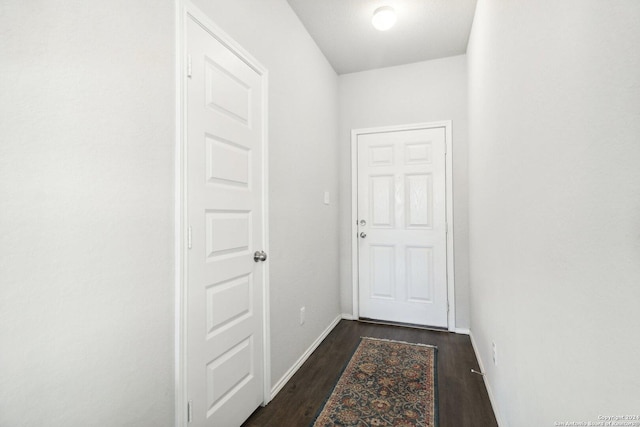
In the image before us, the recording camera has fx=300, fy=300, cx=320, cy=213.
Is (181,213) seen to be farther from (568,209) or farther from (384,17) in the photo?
(384,17)

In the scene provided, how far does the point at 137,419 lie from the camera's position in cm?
107

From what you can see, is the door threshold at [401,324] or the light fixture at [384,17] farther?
the door threshold at [401,324]

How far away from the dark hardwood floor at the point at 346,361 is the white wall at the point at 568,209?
0.94 feet

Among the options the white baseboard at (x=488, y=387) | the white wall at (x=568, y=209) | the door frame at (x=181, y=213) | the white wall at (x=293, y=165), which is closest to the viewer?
the white wall at (x=568, y=209)

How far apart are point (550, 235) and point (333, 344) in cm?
221

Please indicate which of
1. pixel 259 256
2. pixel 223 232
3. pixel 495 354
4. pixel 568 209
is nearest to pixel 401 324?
pixel 495 354

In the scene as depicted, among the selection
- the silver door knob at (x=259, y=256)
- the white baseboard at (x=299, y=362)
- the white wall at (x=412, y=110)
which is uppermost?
the white wall at (x=412, y=110)

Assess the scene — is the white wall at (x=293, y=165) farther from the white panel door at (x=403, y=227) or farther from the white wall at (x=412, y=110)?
the white panel door at (x=403, y=227)

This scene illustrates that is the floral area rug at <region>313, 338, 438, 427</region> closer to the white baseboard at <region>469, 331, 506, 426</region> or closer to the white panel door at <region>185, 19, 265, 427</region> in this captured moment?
the white baseboard at <region>469, 331, 506, 426</region>

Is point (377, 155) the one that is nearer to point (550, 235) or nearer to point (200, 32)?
point (200, 32)

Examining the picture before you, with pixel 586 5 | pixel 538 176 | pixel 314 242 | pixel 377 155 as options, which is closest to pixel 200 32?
pixel 586 5

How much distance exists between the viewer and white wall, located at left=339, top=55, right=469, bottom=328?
3.02 m

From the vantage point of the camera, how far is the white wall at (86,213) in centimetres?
77

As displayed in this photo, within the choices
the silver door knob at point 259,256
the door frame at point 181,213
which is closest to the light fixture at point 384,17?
the door frame at point 181,213
